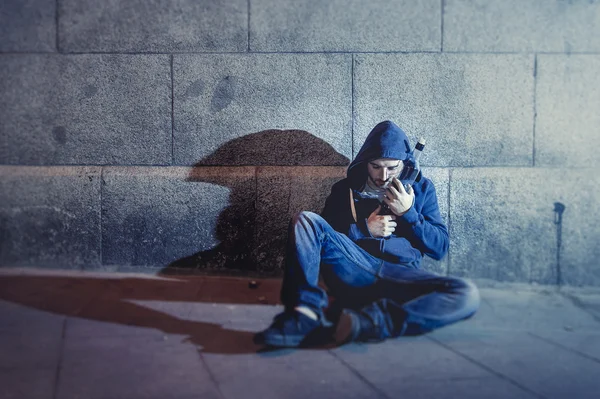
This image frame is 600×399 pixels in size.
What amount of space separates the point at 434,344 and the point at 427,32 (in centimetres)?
324

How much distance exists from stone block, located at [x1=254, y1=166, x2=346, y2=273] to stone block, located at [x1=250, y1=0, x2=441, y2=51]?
49.8 inches

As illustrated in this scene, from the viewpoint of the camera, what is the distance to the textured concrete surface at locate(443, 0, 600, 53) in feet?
18.9

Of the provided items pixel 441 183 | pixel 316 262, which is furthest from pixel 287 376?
pixel 441 183

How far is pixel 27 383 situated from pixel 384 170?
2.95 meters

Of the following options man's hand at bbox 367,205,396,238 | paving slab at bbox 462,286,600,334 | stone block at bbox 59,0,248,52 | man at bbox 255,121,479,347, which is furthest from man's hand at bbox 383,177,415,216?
stone block at bbox 59,0,248,52

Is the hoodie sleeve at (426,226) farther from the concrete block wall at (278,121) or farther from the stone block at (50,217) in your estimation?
the stone block at (50,217)

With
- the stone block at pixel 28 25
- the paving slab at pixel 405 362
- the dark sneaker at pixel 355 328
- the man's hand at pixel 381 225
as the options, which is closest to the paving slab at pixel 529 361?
the paving slab at pixel 405 362

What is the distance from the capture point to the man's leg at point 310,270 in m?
3.94

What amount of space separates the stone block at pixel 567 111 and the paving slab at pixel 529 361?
2249 mm

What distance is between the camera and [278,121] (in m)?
5.88

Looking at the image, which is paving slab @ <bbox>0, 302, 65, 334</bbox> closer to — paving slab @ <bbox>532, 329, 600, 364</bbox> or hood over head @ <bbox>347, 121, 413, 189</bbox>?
hood over head @ <bbox>347, 121, 413, 189</bbox>

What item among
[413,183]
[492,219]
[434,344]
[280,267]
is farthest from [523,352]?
[280,267]

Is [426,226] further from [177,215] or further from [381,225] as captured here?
[177,215]

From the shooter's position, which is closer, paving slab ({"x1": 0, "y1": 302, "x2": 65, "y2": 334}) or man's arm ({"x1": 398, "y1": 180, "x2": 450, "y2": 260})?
paving slab ({"x1": 0, "y1": 302, "x2": 65, "y2": 334})
